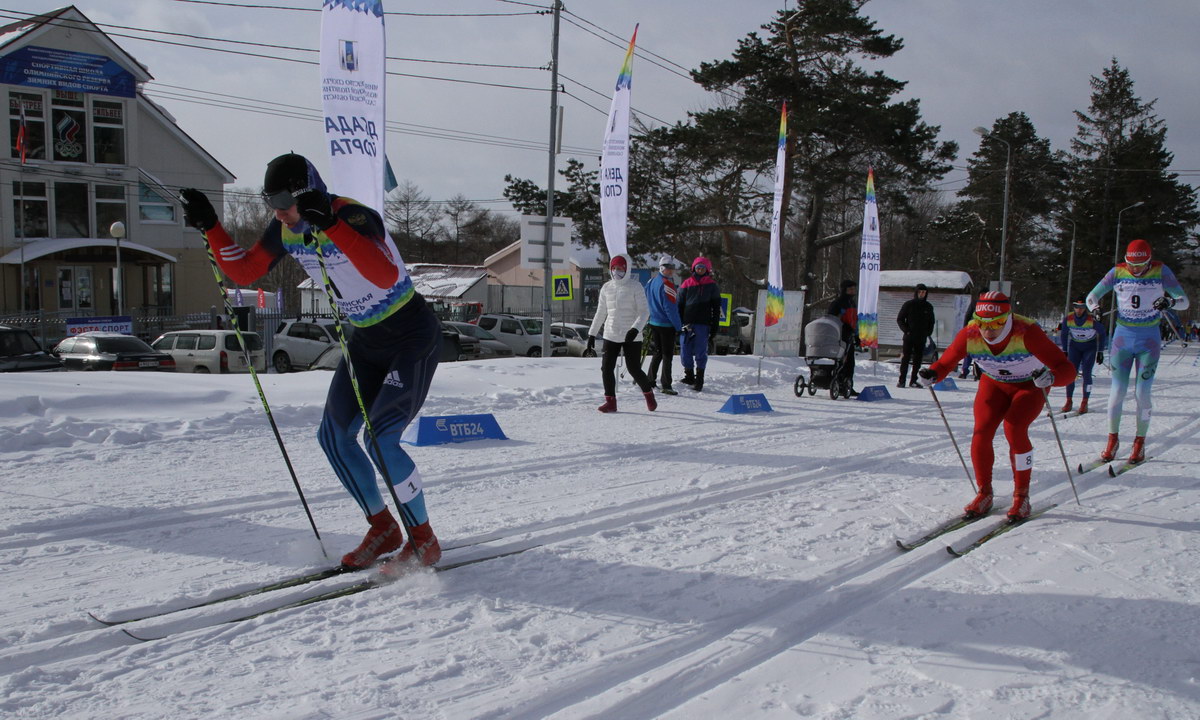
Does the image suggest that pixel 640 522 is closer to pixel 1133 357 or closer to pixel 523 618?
pixel 523 618

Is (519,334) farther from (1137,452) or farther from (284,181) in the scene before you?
(284,181)

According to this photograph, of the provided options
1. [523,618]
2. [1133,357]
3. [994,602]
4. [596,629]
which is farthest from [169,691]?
[1133,357]

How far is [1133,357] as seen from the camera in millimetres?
7629

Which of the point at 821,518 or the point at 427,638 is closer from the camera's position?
the point at 427,638

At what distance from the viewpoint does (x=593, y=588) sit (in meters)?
3.80

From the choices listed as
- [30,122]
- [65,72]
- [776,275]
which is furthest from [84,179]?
[776,275]

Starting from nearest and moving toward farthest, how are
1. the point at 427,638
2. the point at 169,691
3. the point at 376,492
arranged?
the point at 169,691 < the point at 427,638 < the point at 376,492

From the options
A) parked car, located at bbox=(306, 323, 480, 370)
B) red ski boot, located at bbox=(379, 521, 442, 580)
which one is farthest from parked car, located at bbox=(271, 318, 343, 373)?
red ski boot, located at bbox=(379, 521, 442, 580)

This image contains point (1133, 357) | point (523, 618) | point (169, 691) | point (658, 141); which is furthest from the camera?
point (658, 141)

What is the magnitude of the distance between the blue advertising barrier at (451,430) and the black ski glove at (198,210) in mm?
3852

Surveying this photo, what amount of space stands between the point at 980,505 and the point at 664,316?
648cm

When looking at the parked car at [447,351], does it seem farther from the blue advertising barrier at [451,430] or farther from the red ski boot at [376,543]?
the red ski boot at [376,543]

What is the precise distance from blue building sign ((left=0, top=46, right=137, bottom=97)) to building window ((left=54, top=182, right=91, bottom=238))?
370cm

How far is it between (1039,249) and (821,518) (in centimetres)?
5404
